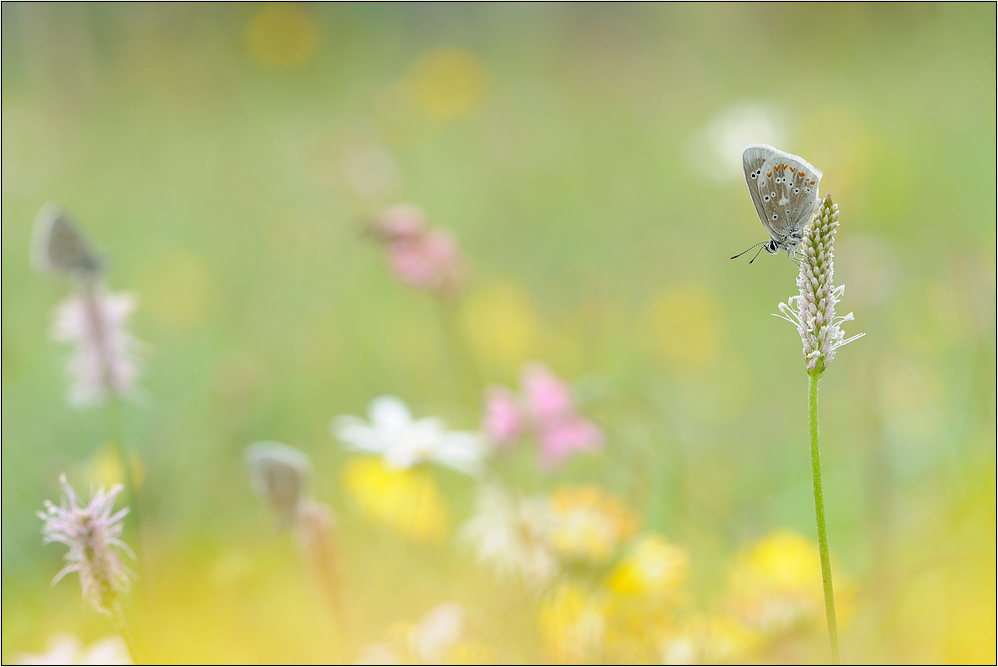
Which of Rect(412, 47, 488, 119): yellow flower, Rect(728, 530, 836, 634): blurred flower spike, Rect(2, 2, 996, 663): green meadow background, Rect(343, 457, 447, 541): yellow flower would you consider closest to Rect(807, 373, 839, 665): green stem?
Rect(2, 2, 996, 663): green meadow background

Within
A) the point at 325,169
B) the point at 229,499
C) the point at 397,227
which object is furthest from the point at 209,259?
the point at 397,227

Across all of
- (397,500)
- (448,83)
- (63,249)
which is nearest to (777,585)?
(397,500)

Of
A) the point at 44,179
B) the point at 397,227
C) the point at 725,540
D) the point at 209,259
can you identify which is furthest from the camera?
the point at 44,179

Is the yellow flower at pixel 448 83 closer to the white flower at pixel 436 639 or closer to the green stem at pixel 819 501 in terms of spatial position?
the white flower at pixel 436 639

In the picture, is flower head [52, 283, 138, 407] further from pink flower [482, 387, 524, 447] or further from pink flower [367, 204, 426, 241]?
pink flower [482, 387, 524, 447]

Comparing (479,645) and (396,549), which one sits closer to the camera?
(479,645)

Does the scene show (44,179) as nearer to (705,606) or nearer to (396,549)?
(396,549)
